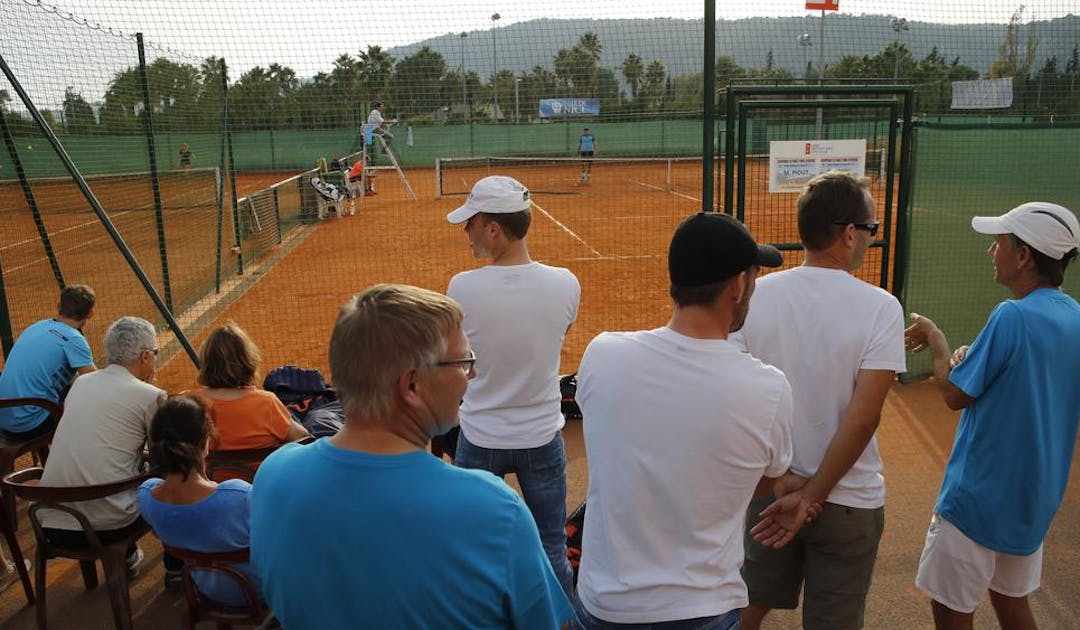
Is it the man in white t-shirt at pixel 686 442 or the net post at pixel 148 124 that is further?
the net post at pixel 148 124

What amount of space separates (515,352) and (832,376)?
1.29 meters

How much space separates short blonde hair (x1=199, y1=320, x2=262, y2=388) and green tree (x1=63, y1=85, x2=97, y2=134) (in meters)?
4.71

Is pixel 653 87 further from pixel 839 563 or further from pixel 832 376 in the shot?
pixel 839 563

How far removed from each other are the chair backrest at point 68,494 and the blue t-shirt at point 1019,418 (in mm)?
3441

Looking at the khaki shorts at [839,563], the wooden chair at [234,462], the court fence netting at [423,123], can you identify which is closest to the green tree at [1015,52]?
the court fence netting at [423,123]

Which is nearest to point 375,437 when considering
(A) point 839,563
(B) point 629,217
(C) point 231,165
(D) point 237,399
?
(A) point 839,563

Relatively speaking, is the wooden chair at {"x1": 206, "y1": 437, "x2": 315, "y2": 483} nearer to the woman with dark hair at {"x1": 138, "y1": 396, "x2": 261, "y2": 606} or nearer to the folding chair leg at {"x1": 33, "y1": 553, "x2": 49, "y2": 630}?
the woman with dark hair at {"x1": 138, "y1": 396, "x2": 261, "y2": 606}

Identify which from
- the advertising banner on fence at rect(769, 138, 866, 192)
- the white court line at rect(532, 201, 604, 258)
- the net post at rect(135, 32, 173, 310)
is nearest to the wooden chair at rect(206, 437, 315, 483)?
the advertising banner on fence at rect(769, 138, 866, 192)

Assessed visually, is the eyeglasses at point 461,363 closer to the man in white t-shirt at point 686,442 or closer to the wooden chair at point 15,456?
the man in white t-shirt at point 686,442

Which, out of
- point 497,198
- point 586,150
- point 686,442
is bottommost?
point 686,442

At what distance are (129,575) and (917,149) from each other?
686 cm

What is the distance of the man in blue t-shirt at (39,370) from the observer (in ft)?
14.9

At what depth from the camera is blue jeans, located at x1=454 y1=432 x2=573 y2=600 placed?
3.36 m

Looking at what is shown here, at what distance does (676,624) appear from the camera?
193 cm
